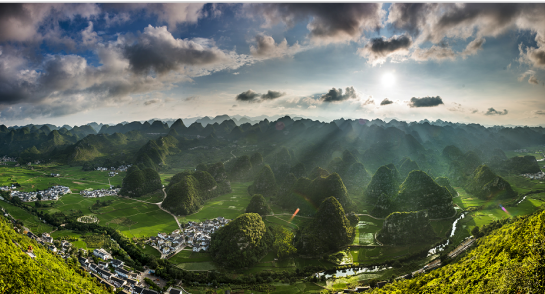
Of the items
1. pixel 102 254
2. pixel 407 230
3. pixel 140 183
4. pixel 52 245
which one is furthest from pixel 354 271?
pixel 140 183

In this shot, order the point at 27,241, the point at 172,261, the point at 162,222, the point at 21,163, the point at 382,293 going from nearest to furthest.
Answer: the point at 382,293, the point at 27,241, the point at 172,261, the point at 162,222, the point at 21,163

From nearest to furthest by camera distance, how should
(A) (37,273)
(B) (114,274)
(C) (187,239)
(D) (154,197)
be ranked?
1. (A) (37,273)
2. (B) (114,274)
3. (C) (187,239)
4. (D) (154,197)

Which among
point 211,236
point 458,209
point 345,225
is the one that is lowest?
point 458,209

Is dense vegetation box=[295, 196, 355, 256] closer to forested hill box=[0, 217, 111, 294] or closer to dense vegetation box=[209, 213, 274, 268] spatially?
dense vegetation box=[209, 213, 274, 268]

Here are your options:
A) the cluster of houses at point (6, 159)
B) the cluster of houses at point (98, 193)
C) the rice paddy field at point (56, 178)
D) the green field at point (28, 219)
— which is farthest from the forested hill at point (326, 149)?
the green field at point (28, 219)

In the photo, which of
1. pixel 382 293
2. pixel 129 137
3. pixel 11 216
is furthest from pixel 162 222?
pixel 129 137

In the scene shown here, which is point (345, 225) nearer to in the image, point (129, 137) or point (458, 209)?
point (458, 209)

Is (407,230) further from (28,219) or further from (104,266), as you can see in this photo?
(28,219)
